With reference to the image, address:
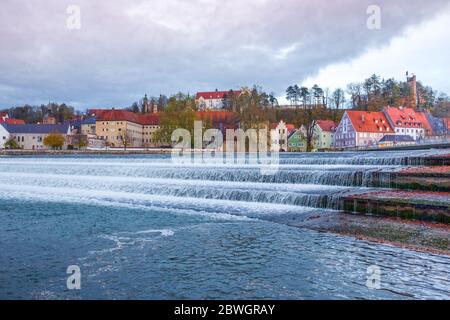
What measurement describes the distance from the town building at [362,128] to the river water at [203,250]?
204 feet

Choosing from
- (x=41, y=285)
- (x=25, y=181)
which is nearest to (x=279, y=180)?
(x=41, y=285)

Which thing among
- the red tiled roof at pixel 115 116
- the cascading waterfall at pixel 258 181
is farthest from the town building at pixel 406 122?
the red tiled roof at pixel 115 116

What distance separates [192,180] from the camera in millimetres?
23609

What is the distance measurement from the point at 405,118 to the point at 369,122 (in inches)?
332

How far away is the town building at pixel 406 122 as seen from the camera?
81.5m

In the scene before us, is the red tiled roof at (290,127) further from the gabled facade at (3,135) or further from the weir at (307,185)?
the weir at (307,185)

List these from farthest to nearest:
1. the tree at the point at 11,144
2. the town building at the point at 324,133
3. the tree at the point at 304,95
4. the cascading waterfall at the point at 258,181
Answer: the tree at the point at 304,95 < the tree at the point at 11,144 < the town building at the point at 324,133 < the cascading waterfall at the point at 258,181

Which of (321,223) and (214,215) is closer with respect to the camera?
(321,223)

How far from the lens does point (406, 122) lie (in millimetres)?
82125

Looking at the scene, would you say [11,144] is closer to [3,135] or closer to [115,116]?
[3,135]

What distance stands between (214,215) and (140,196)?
673 centimetres

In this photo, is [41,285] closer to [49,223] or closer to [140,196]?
[49,223]

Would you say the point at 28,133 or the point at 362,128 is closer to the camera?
the point at 362,128

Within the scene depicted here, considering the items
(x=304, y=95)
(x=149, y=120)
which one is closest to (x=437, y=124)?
(x=304, y=95)
